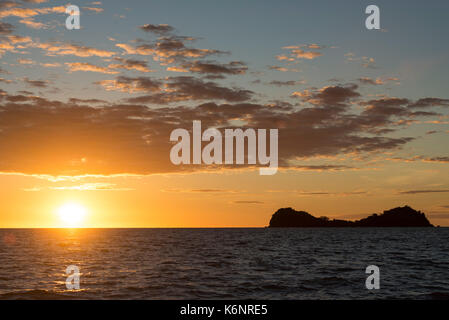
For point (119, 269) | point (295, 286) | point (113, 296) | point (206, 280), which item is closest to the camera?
point (113, 296)

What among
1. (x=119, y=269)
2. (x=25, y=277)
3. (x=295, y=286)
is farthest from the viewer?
(x=119, y=269)

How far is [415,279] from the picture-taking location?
34.7m
